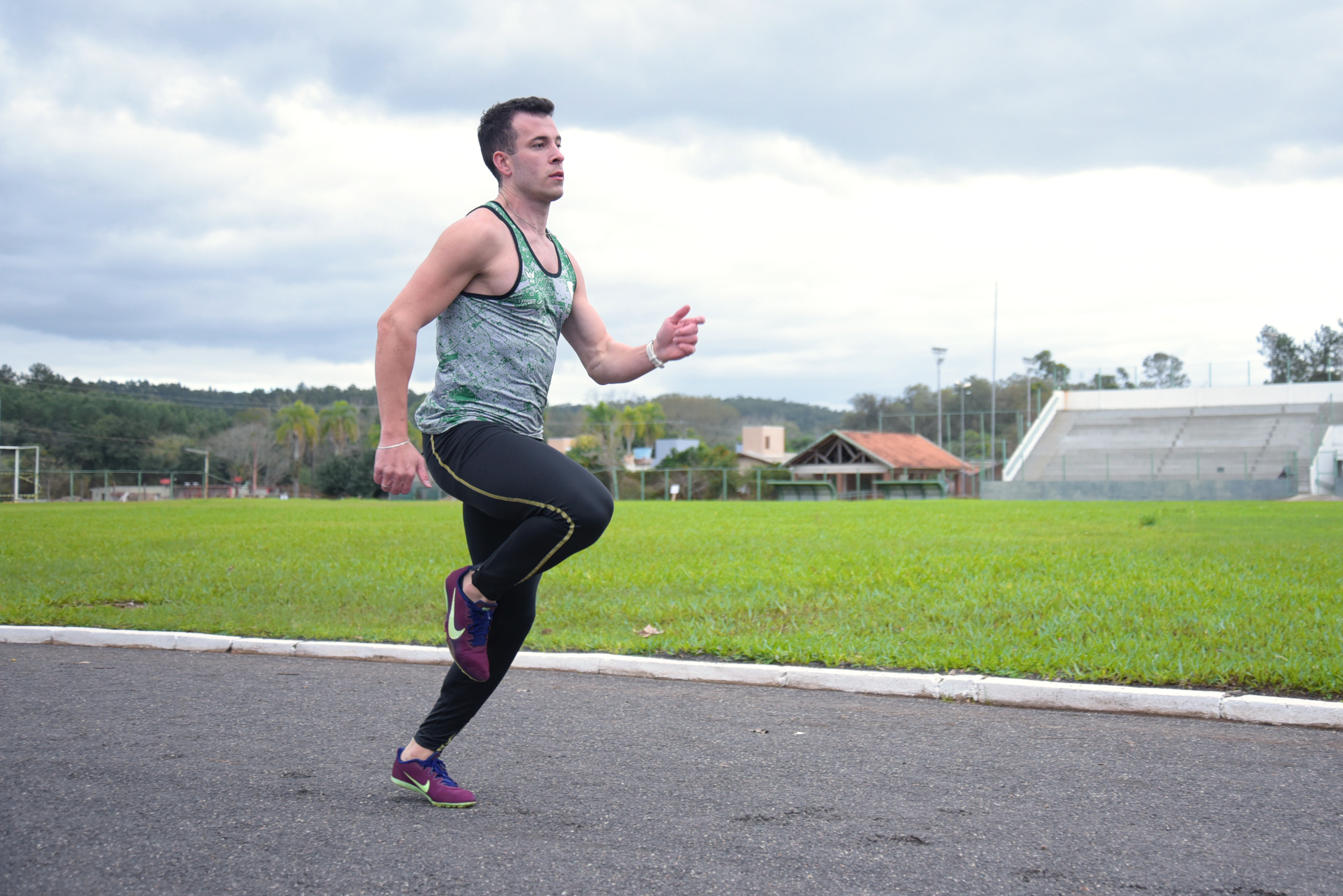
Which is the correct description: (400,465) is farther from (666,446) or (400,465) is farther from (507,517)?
(666,446)

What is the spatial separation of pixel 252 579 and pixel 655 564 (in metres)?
3.99

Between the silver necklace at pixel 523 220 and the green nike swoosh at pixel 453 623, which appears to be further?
the silver necklace at pixel 523 220

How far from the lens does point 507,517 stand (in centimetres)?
289

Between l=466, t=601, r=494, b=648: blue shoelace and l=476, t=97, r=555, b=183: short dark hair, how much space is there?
1346 mm

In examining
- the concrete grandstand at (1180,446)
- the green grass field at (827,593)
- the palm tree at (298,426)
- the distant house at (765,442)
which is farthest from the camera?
the distant house at (765,442)

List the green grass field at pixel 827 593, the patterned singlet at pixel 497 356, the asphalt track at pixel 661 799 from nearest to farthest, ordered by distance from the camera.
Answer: the asphalt track at pixel 661 799 < the patterned singlet at pixel 497 356 < the green grass field at pixel 827 593

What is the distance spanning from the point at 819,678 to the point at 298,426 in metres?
76.9

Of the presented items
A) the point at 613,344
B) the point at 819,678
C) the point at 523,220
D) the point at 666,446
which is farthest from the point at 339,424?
the point at 523,220

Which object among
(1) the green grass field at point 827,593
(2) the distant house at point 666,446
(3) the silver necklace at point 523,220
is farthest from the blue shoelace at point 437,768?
(2) the distant house at point 666,446

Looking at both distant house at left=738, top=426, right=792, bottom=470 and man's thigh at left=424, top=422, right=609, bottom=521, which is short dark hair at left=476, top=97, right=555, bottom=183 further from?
distant house at left=738, top=426, right=792, bottom=470

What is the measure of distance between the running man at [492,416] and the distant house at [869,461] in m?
53.7

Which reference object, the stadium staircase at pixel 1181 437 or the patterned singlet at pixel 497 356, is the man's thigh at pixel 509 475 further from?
the stadium staircase at pixel 1181 437

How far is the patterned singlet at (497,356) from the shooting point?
304cm

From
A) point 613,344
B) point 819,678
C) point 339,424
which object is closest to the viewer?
point 613,344
